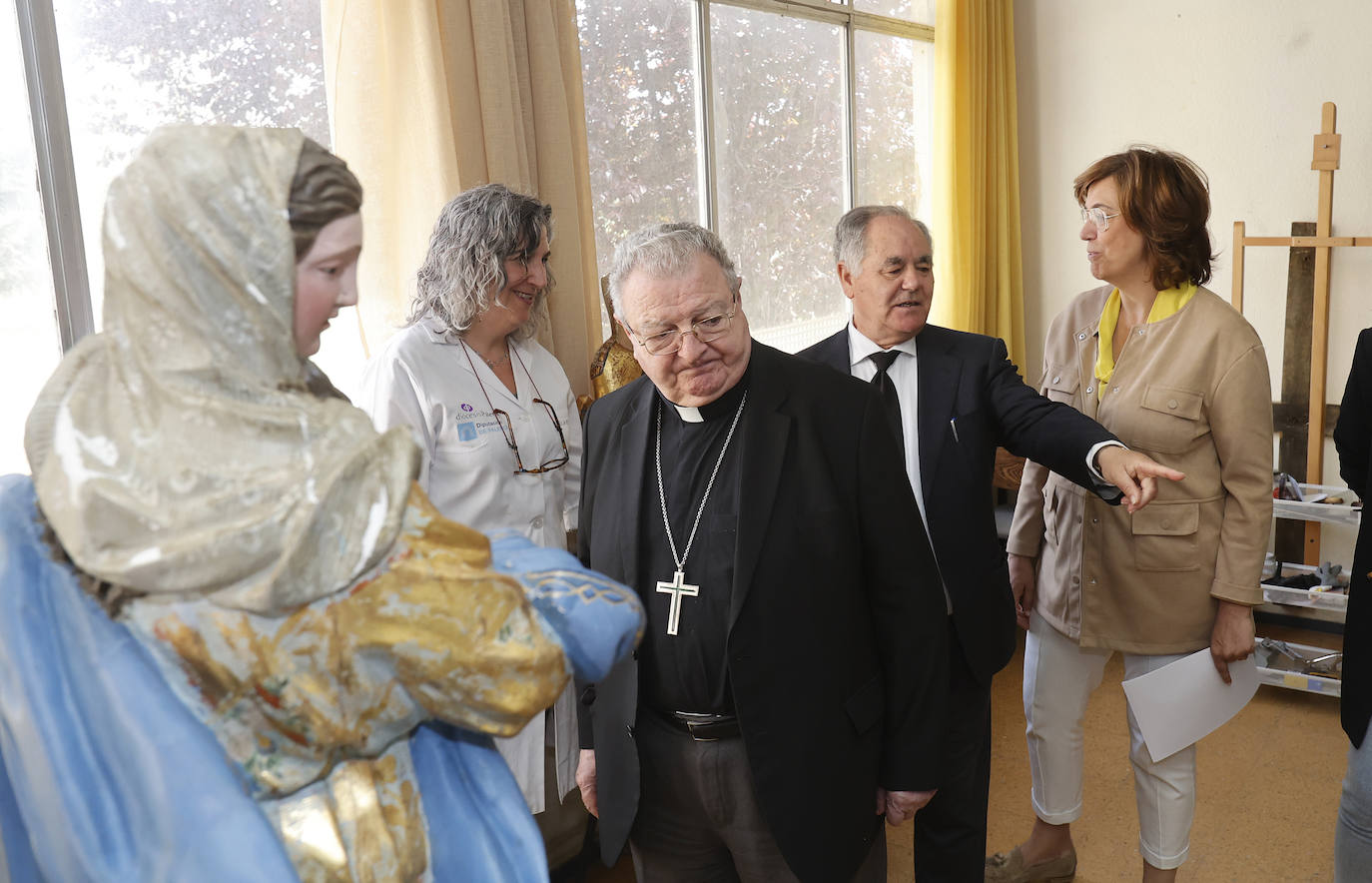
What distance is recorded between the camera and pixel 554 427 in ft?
7.53

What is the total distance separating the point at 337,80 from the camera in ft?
8.02

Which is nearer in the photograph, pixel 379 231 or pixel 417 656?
pixel 417 656

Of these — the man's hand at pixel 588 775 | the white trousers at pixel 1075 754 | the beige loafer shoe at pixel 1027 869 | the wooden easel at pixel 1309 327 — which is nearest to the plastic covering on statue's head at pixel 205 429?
the man's hand at pixel 588 775

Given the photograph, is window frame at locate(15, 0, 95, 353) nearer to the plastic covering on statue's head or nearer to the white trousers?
the plastic covering on statue's head

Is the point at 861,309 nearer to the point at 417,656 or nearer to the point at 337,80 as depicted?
the point at 337,80

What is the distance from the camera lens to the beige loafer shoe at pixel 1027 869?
8.01ft

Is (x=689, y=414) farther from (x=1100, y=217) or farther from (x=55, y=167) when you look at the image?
(x=55, y=167)

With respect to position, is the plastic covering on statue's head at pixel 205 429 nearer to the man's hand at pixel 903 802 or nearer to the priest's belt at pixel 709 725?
the priest's belt at pixel 709 725

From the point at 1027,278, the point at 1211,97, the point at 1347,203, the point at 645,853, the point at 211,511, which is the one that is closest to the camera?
the point at 211,511

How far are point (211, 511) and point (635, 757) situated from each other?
3.37 ft

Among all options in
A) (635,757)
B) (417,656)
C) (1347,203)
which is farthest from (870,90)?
(417,656)

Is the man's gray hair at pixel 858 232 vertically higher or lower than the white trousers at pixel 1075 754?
higher

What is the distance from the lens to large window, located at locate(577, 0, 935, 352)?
11.7ft

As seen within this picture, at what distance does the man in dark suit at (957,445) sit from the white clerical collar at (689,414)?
594 mm
